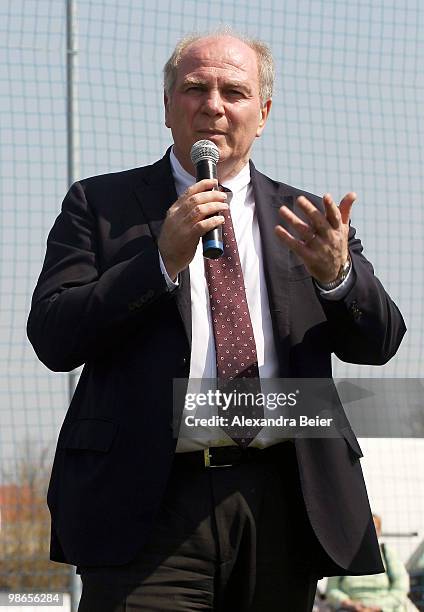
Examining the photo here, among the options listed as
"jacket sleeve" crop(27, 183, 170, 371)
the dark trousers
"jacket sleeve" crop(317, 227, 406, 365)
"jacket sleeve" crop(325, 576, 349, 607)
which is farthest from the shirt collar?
"jacket sleeve" crop(325, 576, 349, 607)

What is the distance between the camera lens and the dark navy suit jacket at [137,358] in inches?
101

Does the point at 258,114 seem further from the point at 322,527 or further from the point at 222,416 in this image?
the point at 322,527

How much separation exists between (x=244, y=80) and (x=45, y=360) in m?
0.85

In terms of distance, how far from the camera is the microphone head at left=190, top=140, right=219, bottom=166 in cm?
270

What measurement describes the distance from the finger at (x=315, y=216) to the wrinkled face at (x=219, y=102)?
40 centimetres

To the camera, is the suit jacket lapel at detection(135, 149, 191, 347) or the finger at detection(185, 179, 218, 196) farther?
the suit jacket lapel at detection(135, 149, 191, 347)

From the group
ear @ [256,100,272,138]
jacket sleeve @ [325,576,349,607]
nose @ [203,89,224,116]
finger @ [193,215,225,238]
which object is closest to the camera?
finger @ [193,215,225,238]

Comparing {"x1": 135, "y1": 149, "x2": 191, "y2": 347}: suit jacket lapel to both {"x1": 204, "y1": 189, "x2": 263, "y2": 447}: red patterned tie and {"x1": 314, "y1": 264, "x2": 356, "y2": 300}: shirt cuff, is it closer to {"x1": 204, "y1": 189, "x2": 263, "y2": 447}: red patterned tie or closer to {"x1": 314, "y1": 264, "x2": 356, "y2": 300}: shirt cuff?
{"x1": 204, "y1": 189, "x2": 263, "y2": 447}: red patterned tie

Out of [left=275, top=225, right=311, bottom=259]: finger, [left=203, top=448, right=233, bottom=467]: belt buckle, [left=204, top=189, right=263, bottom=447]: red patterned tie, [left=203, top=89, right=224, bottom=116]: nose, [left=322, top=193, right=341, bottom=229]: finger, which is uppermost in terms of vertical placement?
[left=203, top=89, right=224, bottom=116]: nose

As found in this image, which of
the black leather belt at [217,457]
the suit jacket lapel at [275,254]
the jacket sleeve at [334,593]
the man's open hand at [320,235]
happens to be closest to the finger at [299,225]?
the man's open hand at [320,235]

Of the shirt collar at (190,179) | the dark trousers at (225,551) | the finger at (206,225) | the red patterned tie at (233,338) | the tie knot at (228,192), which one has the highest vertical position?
the shirt collar at (190,179)

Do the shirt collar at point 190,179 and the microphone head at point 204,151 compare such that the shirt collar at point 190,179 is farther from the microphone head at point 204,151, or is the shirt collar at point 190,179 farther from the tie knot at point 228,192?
the microphone head at point 204,151

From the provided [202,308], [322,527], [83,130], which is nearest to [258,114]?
[202,308]

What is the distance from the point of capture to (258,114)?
2.94 m
